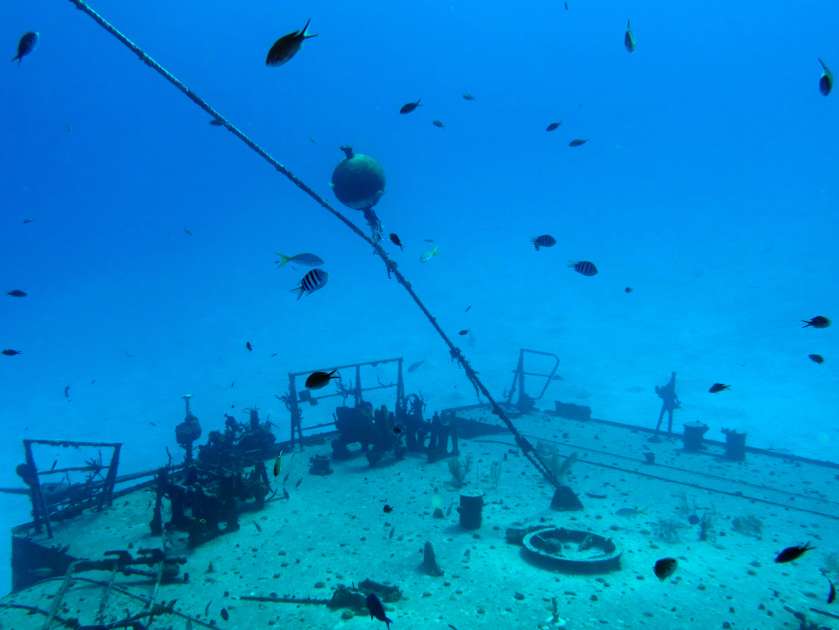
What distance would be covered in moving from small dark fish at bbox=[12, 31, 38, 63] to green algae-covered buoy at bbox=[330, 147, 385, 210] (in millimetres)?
5839

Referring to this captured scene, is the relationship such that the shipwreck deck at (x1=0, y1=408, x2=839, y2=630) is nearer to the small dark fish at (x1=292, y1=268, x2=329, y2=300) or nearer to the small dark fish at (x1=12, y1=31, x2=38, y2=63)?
the small dark fish at (x1=292, y1=268, x2=329, y2=300)

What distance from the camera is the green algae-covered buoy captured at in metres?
11.6

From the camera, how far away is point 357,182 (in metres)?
11.6

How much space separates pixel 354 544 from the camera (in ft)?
36.7

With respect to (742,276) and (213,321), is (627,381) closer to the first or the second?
(742,276)

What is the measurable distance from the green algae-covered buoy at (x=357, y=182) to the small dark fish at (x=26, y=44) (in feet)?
19.2

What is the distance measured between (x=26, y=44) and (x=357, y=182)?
6285 mm

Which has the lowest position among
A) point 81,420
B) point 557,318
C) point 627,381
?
point 81,420

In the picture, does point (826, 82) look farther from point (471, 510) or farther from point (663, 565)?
point (471, 510)

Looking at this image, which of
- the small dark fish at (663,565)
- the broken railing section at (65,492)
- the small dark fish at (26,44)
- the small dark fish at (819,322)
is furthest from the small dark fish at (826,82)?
the broken railing section at (65,492)

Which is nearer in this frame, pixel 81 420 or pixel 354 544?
pixel 354 544

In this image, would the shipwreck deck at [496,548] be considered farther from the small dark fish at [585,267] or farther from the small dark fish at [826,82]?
the small dark fish at [826,82]

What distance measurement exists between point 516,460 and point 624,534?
18.6ft

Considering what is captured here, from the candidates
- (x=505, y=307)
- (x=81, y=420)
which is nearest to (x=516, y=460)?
(x=81, y=420)
